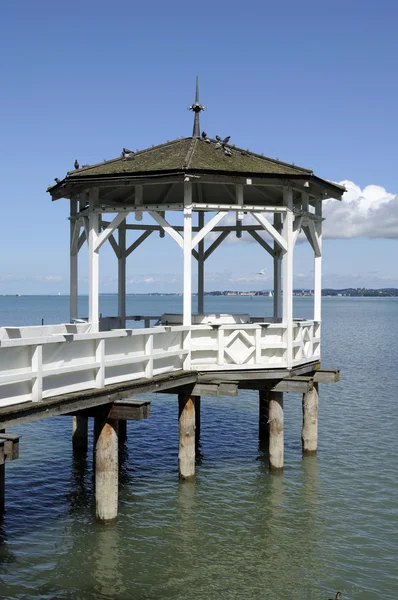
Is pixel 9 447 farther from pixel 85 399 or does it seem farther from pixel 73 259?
pixel 73 259

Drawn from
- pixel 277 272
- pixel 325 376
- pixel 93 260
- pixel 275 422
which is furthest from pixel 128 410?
pixel 277 272

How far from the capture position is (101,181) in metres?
15.2

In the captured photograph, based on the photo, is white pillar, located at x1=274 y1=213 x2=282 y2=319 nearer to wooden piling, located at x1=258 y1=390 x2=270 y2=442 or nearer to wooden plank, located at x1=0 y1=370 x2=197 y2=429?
wooden piling, located at x1=258 y1=390 x2=270 y2=442

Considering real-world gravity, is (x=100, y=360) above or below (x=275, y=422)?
above

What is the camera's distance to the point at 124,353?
13242 millimetres

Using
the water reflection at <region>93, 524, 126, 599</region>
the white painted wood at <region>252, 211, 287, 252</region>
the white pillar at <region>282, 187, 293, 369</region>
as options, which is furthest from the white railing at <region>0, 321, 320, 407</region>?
the water reflection at <region>93, 524, 126, 599</region>

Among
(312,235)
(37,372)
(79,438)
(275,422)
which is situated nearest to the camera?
(37,372)

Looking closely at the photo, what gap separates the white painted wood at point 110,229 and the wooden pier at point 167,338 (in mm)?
34

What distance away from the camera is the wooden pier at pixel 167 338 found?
37.7ft

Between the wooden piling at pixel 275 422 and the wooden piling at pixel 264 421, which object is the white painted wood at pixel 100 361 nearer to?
the wooden piling at pixel 275 422

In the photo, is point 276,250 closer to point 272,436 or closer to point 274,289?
point 274,289

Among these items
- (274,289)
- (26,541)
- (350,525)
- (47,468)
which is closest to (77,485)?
(47,468)

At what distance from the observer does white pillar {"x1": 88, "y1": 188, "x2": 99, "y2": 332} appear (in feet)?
51.6

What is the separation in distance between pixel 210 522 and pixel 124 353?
13.0 feet
